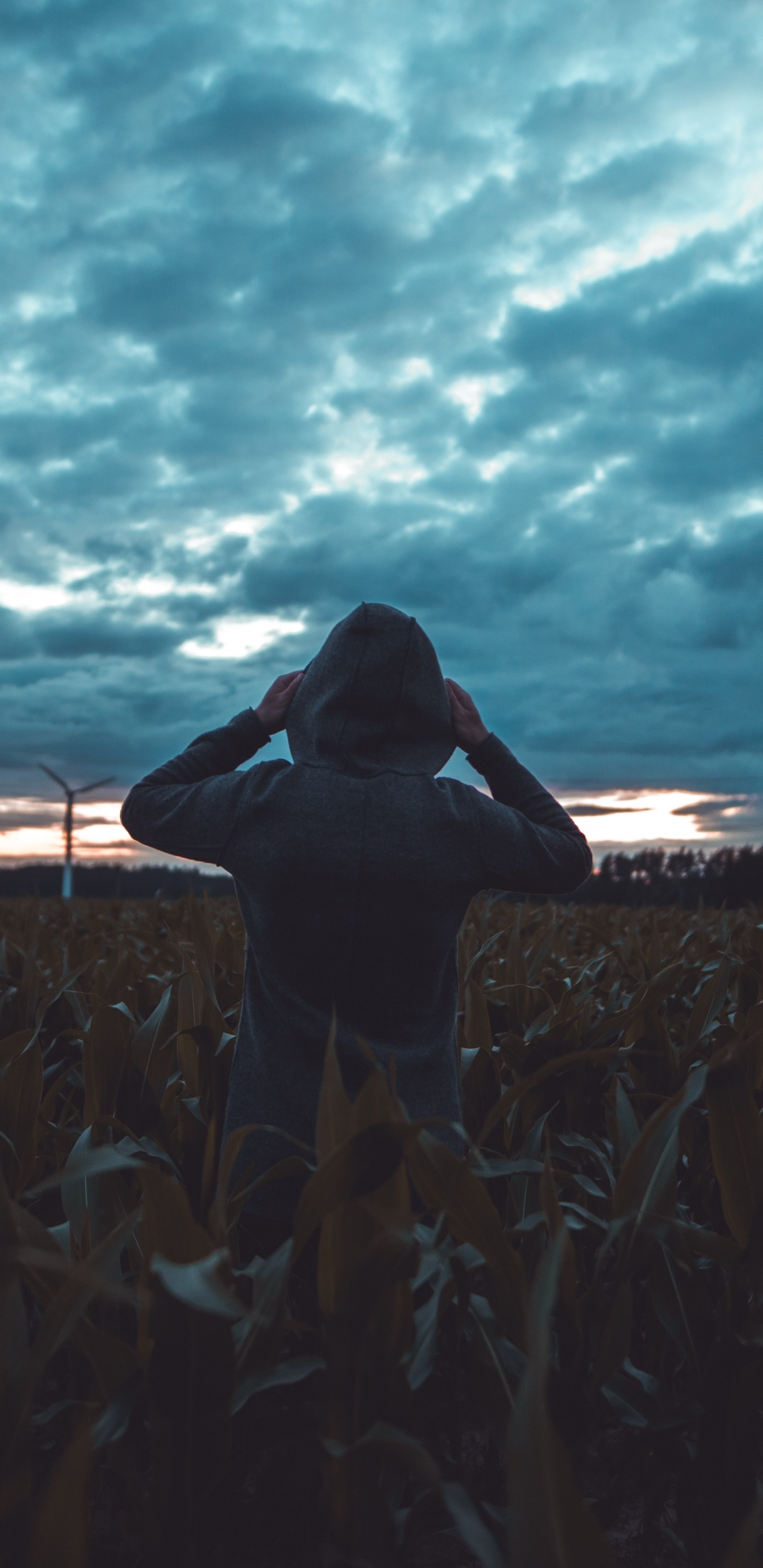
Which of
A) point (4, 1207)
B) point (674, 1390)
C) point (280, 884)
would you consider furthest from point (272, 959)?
point (674, 1390)

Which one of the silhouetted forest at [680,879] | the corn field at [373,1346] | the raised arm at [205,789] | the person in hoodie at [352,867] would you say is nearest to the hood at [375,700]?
the person in hoodie at [352,867]

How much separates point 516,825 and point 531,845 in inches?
1.9

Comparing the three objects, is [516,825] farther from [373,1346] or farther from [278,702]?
[373,1346]

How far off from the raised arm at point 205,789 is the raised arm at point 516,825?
0.42 m

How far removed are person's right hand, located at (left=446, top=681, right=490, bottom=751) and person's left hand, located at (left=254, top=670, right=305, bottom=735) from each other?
0.34m

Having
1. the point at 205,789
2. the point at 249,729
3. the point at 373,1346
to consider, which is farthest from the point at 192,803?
the point at 373,1346

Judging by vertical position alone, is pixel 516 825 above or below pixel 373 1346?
above

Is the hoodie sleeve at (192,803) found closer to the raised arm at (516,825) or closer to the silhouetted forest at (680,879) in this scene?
the raised arm at (516,825)

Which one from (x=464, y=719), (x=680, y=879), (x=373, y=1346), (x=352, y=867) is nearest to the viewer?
(x=373, y=1346)

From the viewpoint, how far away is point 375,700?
1.75 metres

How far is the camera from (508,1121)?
1.89 meters

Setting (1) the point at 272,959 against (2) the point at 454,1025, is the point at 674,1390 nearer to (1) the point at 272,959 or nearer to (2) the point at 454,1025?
(2) the point at 454,1025

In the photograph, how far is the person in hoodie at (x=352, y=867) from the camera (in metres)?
1.68

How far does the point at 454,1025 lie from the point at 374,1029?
19 centimetres
